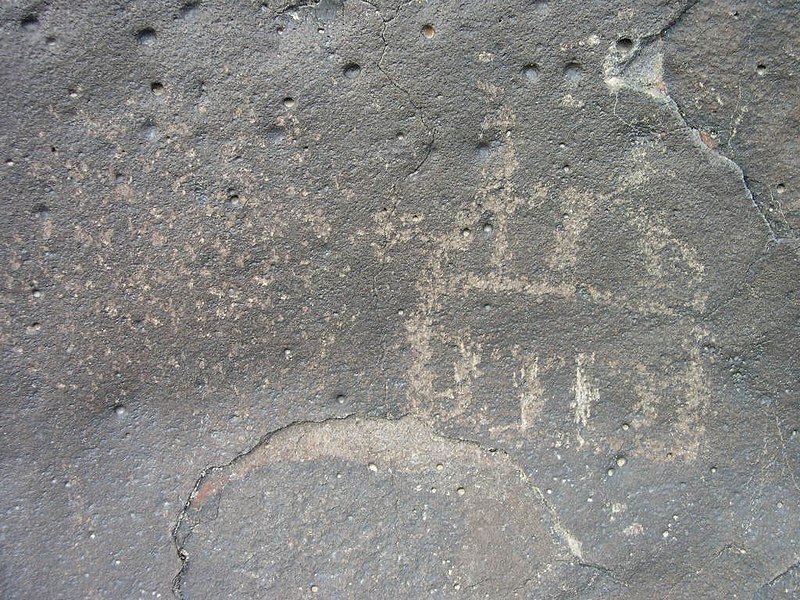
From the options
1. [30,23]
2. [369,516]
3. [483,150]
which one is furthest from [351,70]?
[369,516]

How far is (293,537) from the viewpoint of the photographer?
271cm

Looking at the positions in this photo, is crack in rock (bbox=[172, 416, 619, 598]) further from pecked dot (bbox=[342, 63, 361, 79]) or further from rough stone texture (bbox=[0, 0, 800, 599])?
pecked dot (bbox=[342, 63, 361, 79])

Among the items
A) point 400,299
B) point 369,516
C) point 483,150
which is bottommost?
point 369,516

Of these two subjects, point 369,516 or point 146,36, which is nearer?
point 146,36

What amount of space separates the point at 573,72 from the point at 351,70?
860mm

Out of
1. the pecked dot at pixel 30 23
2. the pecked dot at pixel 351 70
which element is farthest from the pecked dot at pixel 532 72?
the pecked dot at pixel 30 23

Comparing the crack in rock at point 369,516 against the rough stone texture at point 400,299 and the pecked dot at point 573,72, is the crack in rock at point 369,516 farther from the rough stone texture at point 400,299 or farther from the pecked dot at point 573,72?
the pecked dot at point 573,72

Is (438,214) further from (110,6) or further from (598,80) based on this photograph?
(110,6)

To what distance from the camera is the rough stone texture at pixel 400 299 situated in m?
2.59

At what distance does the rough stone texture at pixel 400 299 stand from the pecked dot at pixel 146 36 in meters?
0.01

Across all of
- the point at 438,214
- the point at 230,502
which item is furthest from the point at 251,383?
the point at 438,214

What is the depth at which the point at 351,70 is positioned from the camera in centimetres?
260

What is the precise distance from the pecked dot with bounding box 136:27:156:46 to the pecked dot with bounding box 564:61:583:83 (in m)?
1.59

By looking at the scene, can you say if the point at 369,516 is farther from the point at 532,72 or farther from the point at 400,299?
the point at 532,72
